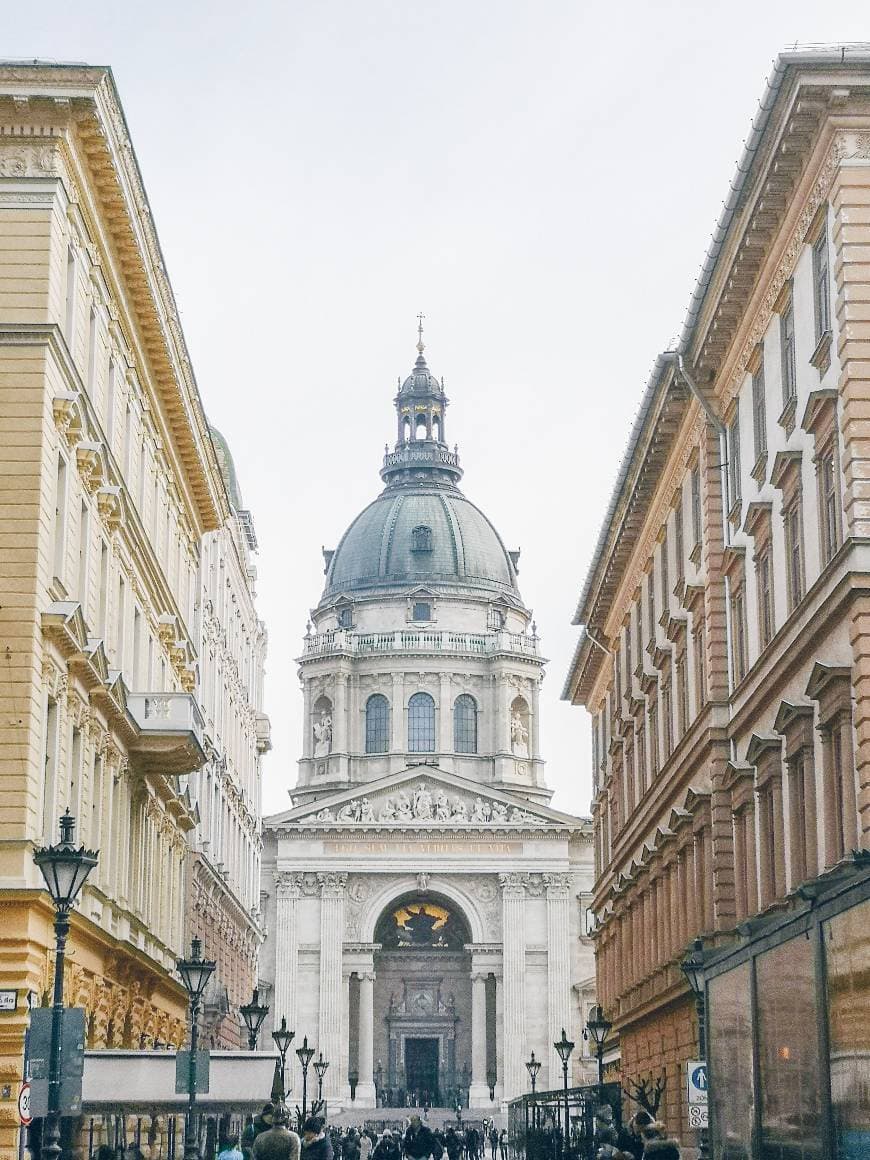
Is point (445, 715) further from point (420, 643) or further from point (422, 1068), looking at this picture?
point (422, 1068)

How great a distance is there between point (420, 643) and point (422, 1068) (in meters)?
24.3

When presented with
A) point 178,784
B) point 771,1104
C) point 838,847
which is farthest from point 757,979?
point 178,784

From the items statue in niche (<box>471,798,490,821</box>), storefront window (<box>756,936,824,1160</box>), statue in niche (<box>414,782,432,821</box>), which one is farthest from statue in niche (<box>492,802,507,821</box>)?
storefront window (<box>756,936,824,1160</box>)

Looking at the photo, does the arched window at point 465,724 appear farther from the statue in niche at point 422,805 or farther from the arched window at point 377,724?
the statue in niche at point 422,805

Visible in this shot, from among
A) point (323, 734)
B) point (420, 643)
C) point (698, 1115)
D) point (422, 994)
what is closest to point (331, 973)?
point (422, 994)

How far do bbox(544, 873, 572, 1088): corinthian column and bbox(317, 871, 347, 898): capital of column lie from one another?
1070 centimetres

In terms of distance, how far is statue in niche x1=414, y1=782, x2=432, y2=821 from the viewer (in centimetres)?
11150

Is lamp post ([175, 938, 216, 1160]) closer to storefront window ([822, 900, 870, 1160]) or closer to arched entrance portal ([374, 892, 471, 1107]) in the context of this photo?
Answer: storefront window ([822, 900, 870, 1160])

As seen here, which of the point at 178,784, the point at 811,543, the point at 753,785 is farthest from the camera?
the point at 178,784

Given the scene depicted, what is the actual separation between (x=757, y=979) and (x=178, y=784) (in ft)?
97.7

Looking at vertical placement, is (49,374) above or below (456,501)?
below

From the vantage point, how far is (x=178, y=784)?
47.2m

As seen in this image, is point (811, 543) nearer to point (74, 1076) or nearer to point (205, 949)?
point (74, 1076)

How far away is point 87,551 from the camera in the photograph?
33.2 metres
